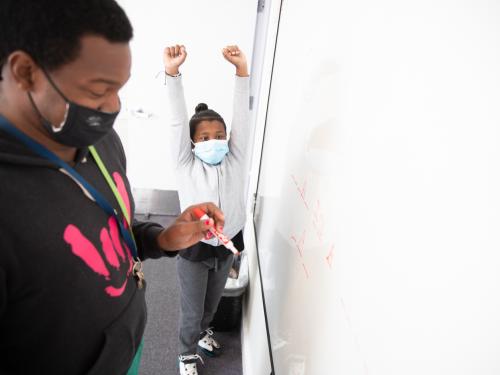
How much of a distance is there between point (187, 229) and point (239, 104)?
1.84ft

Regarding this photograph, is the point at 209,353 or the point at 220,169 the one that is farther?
the point at 209,353

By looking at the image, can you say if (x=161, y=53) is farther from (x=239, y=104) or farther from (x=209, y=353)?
(x=209, y=353)

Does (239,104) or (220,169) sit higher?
(239,104)

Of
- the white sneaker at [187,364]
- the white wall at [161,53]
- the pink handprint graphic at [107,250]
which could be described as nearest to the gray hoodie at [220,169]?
the pink handprint graphic at [107,250]

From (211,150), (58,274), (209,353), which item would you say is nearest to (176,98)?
(211,150)

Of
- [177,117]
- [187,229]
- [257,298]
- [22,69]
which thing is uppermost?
[22,69]

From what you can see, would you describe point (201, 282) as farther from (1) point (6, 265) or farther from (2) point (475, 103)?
(2) point (475, 103)

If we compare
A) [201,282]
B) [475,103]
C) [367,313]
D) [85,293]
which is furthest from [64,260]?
[201,282]

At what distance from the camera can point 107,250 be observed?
614 mm

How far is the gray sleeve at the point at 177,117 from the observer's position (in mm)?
1132

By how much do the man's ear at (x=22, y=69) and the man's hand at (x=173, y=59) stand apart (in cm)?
69

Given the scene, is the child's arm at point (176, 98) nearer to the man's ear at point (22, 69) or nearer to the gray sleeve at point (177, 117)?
the gray sleeve at point (177, 117)

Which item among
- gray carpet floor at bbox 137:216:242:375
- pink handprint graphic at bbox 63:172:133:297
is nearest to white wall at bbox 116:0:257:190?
gray carpet floor at bbox 137:216:242:375

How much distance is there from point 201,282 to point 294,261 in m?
0.66
